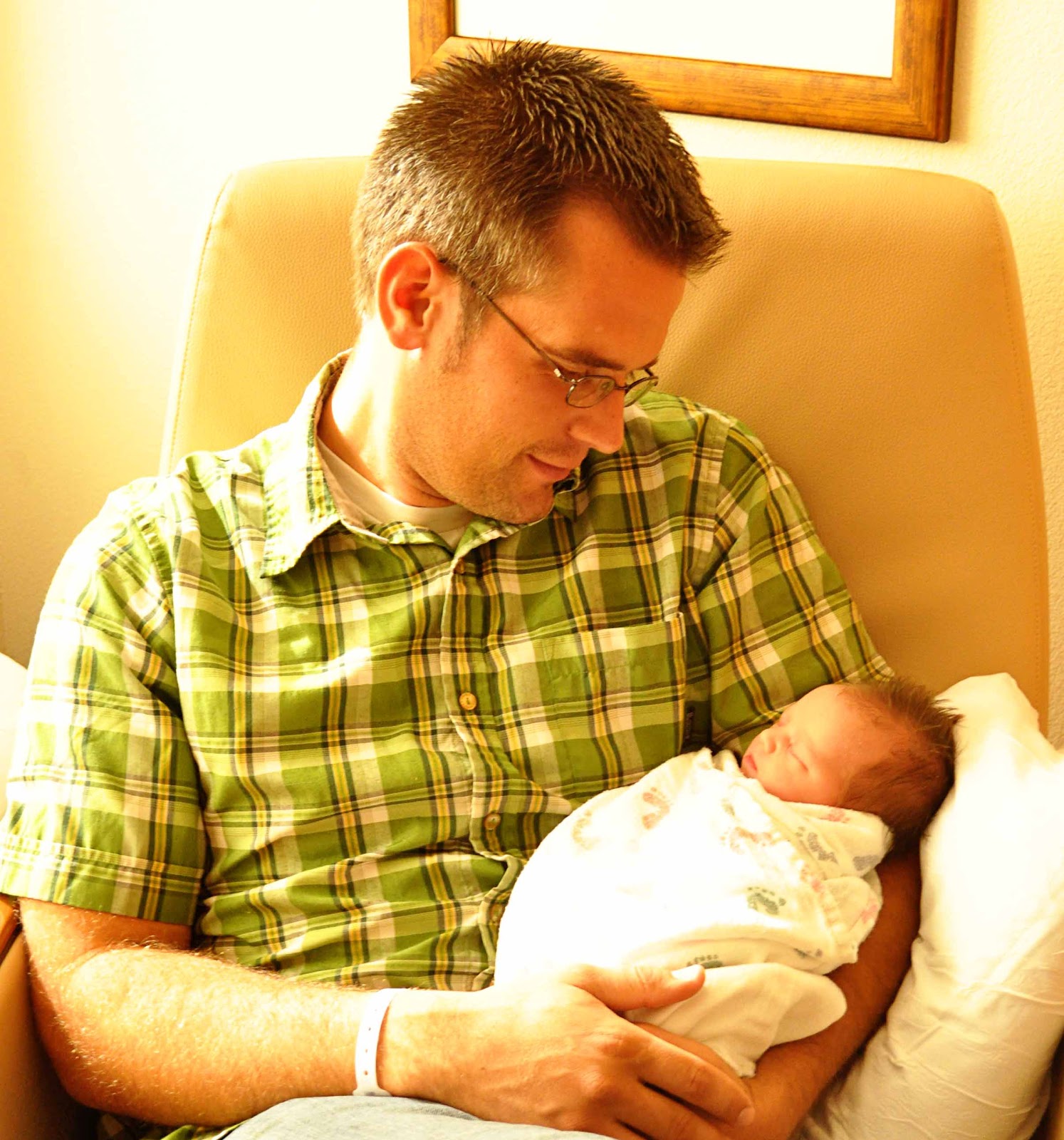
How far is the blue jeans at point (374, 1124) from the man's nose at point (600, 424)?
586 millimetres

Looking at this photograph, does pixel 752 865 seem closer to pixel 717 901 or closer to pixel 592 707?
pixel 717 901

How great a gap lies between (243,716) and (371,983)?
27 cm

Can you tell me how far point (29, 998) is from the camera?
1191mm

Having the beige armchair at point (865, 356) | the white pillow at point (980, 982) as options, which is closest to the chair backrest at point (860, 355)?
the beige armchair at point (865, 356)

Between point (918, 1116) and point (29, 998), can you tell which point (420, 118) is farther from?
point (918, 1116)

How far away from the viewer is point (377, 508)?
1.39 meters

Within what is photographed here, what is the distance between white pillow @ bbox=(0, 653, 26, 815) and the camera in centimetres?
136

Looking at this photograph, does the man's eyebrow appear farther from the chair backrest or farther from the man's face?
the chair backrest

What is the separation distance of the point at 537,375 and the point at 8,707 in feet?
2.17

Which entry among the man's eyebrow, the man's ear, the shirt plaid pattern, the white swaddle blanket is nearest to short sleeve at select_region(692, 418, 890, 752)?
the shirt plaid pattern

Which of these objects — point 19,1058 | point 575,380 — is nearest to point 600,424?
point 575,380

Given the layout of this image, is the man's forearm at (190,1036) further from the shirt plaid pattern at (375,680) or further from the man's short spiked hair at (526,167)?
the man's short spiked hair at (526,167)

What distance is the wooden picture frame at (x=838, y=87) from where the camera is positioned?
146 centimetres

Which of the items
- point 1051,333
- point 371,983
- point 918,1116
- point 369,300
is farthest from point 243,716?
point 1051,333
